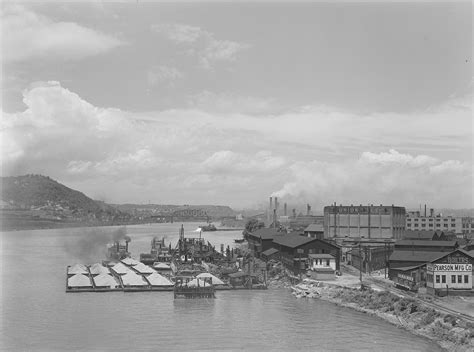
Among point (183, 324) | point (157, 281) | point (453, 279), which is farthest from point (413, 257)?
point (183, 324)

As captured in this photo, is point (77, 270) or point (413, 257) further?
point (77, 270)

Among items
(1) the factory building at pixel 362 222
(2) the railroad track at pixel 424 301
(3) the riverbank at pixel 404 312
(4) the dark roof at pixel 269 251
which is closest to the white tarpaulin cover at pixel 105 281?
(3) the riverbank at pixel 404 312

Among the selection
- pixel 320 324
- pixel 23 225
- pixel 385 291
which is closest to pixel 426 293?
pixel 385 291

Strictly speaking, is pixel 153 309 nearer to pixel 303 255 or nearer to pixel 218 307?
pixel 218 307

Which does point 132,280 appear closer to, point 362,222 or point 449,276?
point 449,276

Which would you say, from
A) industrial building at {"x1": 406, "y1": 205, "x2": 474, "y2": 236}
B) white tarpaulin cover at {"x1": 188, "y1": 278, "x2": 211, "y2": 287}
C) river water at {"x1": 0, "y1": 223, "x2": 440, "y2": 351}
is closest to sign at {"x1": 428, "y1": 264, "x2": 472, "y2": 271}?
river water at {"x1": 0, "y1": 223, "x2": 440, "y2": 351}

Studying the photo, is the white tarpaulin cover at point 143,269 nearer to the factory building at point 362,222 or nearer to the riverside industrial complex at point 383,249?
the riverside industrial complex at point 383,249
